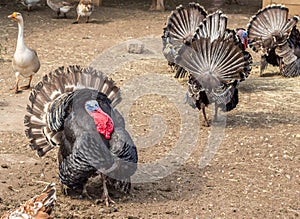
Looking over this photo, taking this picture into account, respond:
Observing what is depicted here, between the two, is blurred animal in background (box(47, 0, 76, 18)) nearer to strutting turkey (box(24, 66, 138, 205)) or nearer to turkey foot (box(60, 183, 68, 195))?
strutting turkey (box(24, 66, 138, 205))

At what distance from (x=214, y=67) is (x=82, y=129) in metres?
2.48

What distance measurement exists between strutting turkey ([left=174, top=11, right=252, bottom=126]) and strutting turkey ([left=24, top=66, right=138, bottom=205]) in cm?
172

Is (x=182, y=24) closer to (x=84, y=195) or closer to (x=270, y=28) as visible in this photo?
(x=270, y=28)

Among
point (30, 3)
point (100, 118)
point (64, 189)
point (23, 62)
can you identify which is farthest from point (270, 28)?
point (30, 3)

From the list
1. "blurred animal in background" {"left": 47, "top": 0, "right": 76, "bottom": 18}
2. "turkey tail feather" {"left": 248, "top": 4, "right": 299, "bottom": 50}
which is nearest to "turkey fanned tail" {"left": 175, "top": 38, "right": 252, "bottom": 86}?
"turkey tail feather" {"left": 248, "top": 4, "right": 299, "bottom": 50}

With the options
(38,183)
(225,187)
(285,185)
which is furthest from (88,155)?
(285,185)

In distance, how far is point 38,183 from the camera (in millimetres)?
5535

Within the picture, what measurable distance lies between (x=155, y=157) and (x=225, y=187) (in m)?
0.94

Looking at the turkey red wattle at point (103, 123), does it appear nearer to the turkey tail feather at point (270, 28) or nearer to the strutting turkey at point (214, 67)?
the strutting turkey at point (214, 67)

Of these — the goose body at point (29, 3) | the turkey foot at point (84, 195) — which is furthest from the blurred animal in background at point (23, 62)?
the goose body at point (29, 3)

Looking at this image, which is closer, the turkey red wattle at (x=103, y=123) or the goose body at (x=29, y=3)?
the turkey red wattle at (x=103, y=123)

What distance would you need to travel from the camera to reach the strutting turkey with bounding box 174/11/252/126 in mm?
7012

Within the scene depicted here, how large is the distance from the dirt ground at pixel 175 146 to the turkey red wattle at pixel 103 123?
0.64 m

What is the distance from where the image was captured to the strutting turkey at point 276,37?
30.8 ft
